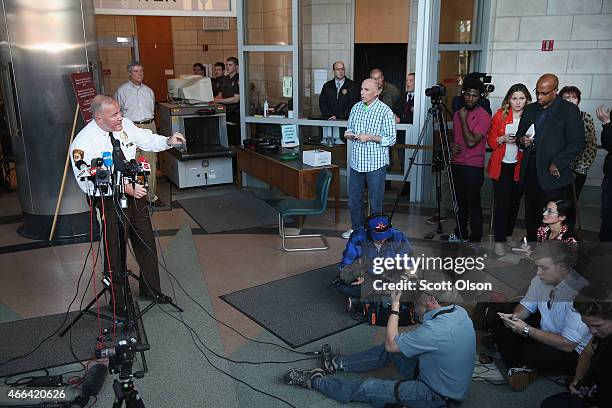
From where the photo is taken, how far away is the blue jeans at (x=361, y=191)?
214 inches

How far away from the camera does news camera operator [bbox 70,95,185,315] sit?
381 centimetres

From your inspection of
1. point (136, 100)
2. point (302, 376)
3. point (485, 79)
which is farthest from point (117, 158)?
point (136, 100)

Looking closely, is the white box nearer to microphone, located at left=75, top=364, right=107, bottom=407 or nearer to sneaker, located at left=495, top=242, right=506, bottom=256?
sneaker, located at left=495, top=242, right=506, bottom=256

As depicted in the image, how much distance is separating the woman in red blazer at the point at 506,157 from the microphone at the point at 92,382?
3.51 metres

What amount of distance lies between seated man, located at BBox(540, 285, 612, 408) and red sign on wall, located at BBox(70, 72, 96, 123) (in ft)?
14.9

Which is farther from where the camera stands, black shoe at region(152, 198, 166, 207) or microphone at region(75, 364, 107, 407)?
black shoe at region(152, 198, 166, 207)

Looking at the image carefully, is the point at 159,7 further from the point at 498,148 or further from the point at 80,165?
the point at 498,148

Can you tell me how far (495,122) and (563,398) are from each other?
3.03 metres

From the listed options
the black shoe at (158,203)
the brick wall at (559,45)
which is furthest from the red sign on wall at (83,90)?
the brick wall at (559,45)

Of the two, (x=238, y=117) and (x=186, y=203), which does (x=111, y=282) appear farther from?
(x=238, y=117)

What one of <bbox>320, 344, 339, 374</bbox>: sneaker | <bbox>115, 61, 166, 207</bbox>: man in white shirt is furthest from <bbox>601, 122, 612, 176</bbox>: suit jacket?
<bbox>115, 61, 166, 207</bbox>: man in white shirt

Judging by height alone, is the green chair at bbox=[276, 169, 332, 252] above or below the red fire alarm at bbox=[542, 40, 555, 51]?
below

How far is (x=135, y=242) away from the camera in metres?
4.30

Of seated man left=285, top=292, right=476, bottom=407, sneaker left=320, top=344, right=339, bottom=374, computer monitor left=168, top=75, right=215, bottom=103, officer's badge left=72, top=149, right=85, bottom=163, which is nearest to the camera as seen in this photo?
seated man left=285, top=292, right=476, bottom=407
